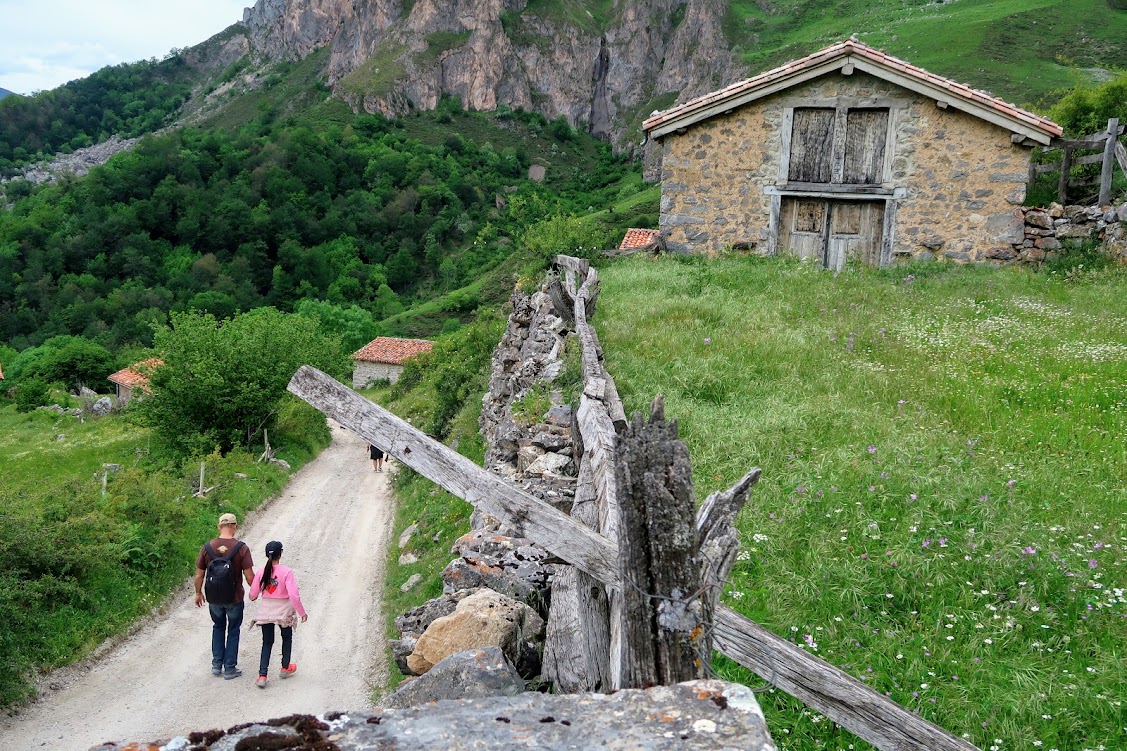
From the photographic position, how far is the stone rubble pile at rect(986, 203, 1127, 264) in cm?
1491

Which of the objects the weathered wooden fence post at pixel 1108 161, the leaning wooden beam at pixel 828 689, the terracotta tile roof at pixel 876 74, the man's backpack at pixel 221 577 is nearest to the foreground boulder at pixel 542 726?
the leaning wooden beam at pixel 828 689

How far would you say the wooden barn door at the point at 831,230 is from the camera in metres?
16.8

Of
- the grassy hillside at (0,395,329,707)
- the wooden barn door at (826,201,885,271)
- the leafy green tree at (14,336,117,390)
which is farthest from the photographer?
the leafy green tree at (14,336,117,390)

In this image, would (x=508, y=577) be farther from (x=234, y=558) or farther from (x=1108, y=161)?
(x=1108, y=161)

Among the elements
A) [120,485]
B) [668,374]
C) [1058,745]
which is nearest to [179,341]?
[120,485]

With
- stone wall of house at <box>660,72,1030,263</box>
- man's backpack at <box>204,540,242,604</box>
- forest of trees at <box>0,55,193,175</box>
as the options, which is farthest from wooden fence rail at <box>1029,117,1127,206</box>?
forest of trees at <box>0,55,193,175</box>

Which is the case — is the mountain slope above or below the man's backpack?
above

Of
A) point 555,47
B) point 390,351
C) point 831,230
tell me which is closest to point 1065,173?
point 831,230

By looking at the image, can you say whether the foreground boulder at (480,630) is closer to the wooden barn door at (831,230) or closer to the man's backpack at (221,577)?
the man's backpack at (221,577)

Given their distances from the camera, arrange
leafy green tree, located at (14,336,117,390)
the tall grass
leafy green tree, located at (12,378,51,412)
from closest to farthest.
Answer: the tall grass
leafy green tree, located at (12,378,51,412)
leafy green tree, located at (14,336,117,390)

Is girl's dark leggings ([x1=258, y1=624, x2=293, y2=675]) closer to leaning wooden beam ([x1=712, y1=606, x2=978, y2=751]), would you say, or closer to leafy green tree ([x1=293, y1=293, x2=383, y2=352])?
leaning wooden beam ([x1=712, y1=606, x2=978, y2=751])

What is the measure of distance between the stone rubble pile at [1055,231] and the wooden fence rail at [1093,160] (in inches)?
19.1

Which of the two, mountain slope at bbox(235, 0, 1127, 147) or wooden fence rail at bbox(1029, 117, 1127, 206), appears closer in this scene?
wooden fence rail at bbox(1029, 117, 1127, 206)

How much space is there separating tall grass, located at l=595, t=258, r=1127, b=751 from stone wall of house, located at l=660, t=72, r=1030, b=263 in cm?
466
